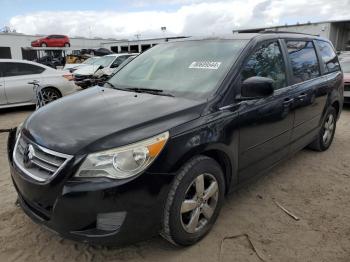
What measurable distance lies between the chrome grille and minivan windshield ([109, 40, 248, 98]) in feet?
4.02

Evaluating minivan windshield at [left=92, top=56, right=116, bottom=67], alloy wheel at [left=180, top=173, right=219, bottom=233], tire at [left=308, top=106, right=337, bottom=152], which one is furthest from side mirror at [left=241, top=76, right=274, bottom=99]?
minivan windshield at [left=92, top=56, right=116, bottom=67]

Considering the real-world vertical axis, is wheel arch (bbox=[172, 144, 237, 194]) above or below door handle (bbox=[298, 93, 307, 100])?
below

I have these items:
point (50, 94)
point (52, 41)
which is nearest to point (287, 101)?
point (50, 94)

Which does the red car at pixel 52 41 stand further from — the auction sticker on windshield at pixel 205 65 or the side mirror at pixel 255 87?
the side mirror at pixel 255 87

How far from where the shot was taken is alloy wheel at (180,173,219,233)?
2731 mm

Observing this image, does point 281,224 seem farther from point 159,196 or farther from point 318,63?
point 318,63

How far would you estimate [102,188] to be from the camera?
7.39 ft

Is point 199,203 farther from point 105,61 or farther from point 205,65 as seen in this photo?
point 105,61

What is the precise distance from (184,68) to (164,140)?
4.00 feet

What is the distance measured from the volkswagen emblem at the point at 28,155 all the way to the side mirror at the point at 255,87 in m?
1.85

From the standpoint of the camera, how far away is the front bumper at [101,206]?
2.27m

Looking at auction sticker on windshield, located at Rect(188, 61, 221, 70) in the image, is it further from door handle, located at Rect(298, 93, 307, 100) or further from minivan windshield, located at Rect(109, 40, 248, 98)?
door handle, located at Rect(298, 93, 307, 100)

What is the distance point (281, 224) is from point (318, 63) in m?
2.55

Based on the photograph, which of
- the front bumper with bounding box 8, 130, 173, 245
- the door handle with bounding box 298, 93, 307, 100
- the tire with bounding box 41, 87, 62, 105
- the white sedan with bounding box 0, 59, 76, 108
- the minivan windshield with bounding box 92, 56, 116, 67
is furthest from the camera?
the minivan windshield with bounding box 92, 56, 116, 67
